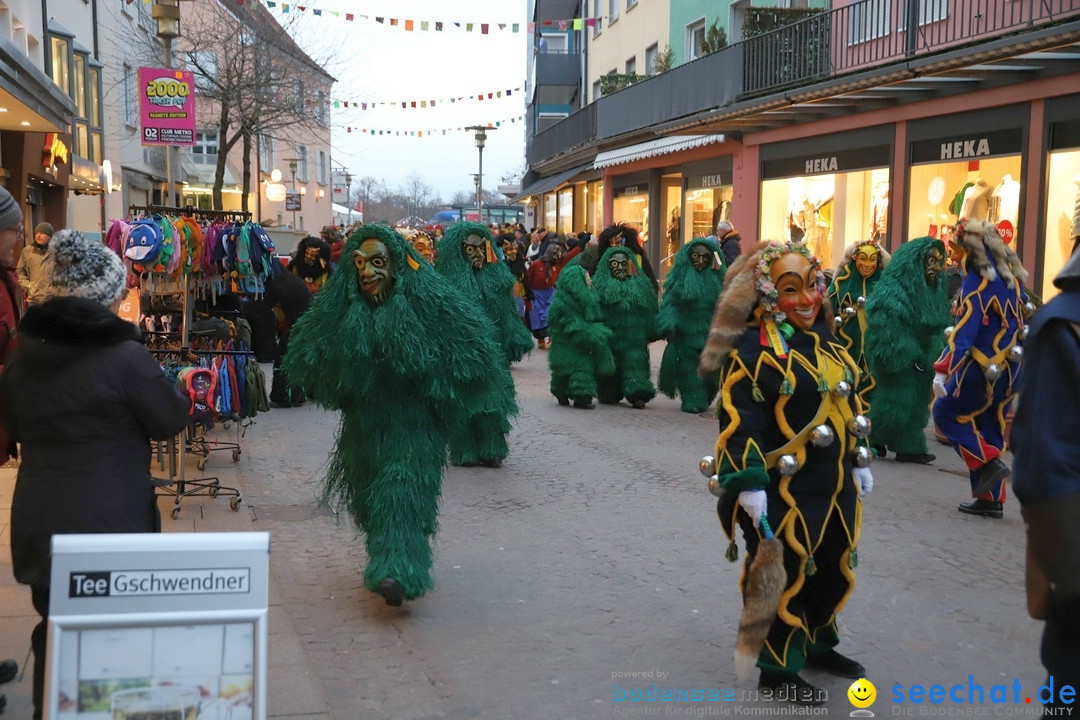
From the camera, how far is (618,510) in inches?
311

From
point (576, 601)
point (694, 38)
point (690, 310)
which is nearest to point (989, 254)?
point (576, 601)

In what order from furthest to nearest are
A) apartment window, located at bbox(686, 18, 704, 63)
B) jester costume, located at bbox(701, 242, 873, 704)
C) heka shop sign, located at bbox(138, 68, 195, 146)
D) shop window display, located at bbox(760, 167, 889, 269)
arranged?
apartment window, located at bbox(686, 18, 704, 63) → shop window display, located at bbox(760, 167, 889, 269) → heka shop sign, located at bbox(138, 68, 195, 146) → jester costume, located at bbox(701, 242, 873, 704)

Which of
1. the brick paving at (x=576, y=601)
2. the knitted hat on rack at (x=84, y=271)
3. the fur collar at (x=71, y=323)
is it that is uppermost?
the knitted hat on rack at (x=84, y=271)

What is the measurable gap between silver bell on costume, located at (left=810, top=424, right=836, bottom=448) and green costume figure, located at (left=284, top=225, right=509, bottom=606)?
1.91 meters

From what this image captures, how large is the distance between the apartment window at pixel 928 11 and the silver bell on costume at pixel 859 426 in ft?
38.2

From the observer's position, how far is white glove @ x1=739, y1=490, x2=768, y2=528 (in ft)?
14.0

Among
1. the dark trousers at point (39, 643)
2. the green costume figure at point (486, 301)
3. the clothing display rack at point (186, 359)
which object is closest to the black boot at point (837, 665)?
the dark trousers at point (39, 643)

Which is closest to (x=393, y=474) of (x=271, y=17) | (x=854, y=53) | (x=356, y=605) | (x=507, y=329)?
(x=356, y=605)

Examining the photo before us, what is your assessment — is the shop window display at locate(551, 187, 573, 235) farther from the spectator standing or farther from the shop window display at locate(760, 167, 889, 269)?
the spectator standing

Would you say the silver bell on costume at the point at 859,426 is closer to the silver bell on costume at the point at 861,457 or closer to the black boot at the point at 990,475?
the silver bell on costume at the point at 861,457

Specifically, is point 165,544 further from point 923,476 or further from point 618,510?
point 923,476

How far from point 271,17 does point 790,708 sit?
89.2ft

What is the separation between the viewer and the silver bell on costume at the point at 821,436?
4344 millimetres

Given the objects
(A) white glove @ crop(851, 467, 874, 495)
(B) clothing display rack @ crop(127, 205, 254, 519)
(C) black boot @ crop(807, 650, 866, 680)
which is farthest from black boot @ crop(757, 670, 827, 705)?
(B) clothing display rack @ crop(127, 205, 254, 519)
